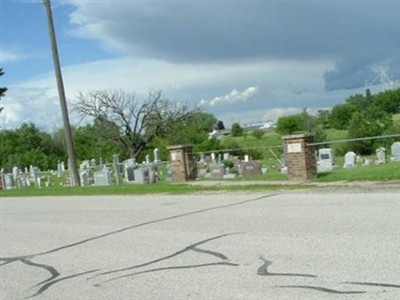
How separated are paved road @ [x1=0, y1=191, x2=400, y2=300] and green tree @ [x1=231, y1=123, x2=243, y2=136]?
74.3 metres

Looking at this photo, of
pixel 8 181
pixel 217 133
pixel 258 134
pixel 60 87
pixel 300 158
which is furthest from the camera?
pixel 217 133

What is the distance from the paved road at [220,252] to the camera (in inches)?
230

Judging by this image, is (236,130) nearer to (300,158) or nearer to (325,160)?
(325,160)

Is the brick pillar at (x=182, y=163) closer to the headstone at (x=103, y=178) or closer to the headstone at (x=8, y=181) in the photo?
the headstone at (x=103, y=178)

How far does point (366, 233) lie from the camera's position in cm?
788

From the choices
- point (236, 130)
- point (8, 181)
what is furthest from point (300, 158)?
point (236, 130)

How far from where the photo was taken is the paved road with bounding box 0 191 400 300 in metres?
5.85

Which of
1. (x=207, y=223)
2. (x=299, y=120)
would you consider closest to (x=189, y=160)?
(x=207, y=223)

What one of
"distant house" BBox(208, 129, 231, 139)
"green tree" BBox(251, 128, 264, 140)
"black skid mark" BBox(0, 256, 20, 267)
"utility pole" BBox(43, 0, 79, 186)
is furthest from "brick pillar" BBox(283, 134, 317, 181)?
"green tree" BBox(251, 128, 264, 140)

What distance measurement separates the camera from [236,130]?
88875mm

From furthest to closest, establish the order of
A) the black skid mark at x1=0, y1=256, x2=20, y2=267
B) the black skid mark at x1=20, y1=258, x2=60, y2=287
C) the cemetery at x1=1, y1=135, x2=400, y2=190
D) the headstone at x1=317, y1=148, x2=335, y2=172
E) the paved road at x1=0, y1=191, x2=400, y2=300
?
the headstone at x1=317, y1=148, x2=335, y2=172
the cemetery at x1=1, y1=135, x2=400, y2=190
the black skid mark at x1=0, y1=256, x2=20, y2=267
the black skid mark at x1=20, y1=258, x2=60, y2=287
the paved road at x1=0, y1=191, x2=400, y2=300

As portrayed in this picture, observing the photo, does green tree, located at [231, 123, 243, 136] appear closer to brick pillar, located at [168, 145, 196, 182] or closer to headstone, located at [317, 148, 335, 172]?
headstone, located at [317, 148, 335, 172]

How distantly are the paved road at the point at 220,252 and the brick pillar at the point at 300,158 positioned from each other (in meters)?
4.25

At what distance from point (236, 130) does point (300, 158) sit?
71.2 metres
